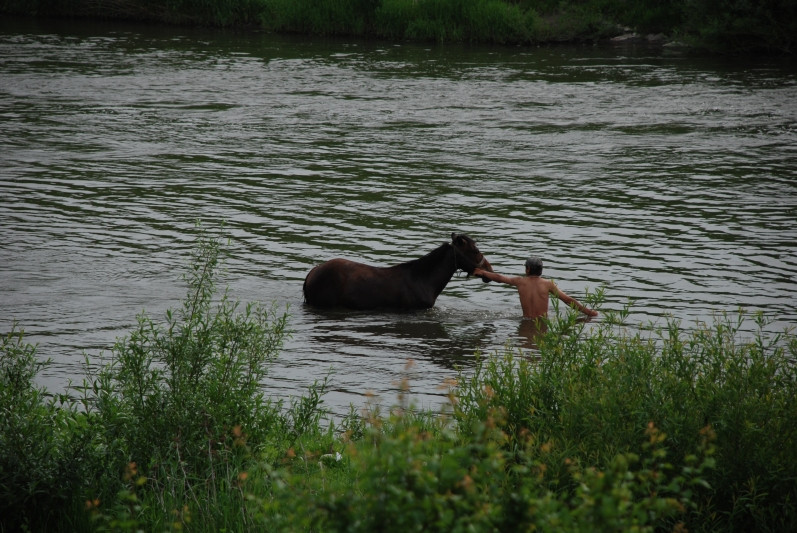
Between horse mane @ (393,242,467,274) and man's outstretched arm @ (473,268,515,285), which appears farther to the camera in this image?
horse mane @ (393,242,467,274)

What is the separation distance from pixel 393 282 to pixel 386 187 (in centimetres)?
776

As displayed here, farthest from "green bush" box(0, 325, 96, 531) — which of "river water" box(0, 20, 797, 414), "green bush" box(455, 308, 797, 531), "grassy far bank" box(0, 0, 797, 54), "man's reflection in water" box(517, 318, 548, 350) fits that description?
"grassy far bank" box(0, 0, 797, 54)

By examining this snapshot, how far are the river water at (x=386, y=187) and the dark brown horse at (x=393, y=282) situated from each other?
1.10 feet

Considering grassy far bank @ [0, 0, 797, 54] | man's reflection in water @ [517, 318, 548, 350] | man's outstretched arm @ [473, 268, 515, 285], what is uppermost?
grassy far bank @ [0, 0, 797, 54]

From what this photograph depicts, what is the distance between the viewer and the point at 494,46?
45.2 metres

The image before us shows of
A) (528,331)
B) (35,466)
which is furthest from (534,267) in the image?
(35,466)

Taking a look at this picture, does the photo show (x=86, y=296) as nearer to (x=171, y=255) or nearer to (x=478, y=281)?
(x=171, y=255)

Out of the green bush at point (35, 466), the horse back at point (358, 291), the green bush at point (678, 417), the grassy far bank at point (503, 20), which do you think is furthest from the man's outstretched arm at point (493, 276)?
the grassy far bank at point (503, 20)

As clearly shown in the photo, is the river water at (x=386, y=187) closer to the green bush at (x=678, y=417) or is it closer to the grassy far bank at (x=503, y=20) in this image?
the green bush at (x=678, y=417)

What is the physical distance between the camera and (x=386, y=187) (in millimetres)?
21453

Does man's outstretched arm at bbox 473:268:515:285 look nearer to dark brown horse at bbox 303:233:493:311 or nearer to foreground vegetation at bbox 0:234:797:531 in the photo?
dark brown horse at bbox 303:233:493:311

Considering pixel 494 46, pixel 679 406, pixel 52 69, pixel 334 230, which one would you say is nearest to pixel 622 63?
pixel 494 46

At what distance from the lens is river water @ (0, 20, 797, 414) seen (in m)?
13.2

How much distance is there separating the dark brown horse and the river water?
0.34m
